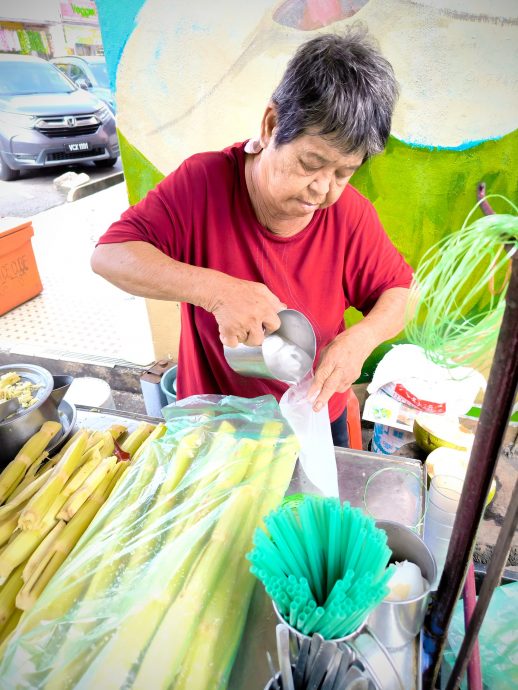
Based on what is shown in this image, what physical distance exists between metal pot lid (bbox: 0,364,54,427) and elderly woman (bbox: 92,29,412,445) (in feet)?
1.41

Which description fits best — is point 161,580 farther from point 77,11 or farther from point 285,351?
point 77,11

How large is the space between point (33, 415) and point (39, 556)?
0.51m

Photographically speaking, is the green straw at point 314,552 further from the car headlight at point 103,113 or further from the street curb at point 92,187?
the street curb at point 92,187

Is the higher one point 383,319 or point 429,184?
point 429,184

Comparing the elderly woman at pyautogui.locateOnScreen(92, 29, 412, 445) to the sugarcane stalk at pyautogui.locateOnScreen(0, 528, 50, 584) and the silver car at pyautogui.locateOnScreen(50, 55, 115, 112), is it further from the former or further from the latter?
the silver car at pyautogui.locateOnScreen(50, 55, 115, 112)

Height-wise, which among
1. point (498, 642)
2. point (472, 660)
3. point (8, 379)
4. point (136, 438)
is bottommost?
point (498, 642)

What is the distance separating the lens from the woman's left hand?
1.42m

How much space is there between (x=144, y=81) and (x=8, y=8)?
210 centimetres

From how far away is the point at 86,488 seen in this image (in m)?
1.30

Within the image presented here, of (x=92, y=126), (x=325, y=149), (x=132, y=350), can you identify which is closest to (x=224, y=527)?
(x=325, y=149)

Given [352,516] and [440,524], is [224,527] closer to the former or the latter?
[352,516]

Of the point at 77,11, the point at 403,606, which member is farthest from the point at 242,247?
the point at 77,11

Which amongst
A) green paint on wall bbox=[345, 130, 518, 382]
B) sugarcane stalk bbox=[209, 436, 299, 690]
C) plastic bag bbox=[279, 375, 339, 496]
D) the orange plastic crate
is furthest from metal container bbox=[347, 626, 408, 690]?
the orange plastic crate

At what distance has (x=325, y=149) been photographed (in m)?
1.37
